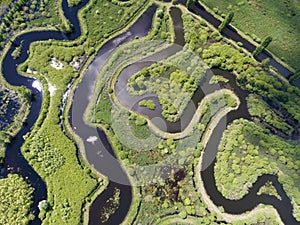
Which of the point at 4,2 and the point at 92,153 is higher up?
the point at 4,2

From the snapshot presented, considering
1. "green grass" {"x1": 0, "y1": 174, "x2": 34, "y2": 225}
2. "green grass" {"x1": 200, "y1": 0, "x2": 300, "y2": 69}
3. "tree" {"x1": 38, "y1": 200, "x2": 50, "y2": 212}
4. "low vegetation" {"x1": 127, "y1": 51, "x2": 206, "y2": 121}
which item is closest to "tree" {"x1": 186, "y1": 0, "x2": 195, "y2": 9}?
"green grass" {"x1": 200, "y1": 0, "x2": 300, "y2": 69}

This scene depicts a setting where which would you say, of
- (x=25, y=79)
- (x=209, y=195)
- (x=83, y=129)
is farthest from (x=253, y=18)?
(x=25, y=79)

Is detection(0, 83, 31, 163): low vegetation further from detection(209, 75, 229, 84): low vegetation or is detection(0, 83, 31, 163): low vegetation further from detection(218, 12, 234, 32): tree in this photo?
detection(218, 12, 234, 32): tree

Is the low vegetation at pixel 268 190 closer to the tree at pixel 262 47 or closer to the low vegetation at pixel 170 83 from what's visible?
the low vegetation at pixel 170 83

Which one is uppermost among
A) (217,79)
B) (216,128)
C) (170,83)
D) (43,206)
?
(217,79)

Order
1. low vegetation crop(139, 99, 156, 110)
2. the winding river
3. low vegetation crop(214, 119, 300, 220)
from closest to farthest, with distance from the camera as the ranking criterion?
1. the winding river
2. low vegetation crop(214, 119, 300, 220)
3. low vegetation crop(139, 99, 156, 110)

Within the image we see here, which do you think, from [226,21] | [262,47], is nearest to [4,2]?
[226,21]

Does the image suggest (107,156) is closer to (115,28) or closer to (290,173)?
(115,28)

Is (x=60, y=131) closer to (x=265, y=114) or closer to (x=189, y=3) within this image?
(x=189, y=3)
